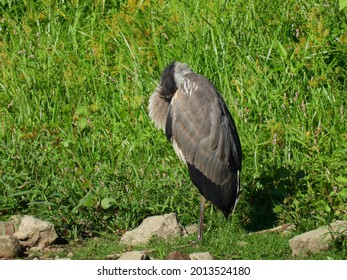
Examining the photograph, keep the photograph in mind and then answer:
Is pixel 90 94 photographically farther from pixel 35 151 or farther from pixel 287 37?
pixel 287 37

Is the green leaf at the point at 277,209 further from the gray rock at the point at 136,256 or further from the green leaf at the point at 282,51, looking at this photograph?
the green leaf at the point at 282,51

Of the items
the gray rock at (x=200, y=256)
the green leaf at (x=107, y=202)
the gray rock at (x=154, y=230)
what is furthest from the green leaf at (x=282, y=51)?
the gray rock at (x=200, y=256)

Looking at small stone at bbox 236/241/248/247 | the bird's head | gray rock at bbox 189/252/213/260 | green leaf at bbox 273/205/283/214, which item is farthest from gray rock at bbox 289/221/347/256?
the bird's head

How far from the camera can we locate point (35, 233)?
6.13m

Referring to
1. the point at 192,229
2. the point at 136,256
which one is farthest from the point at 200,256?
the point at 192,229

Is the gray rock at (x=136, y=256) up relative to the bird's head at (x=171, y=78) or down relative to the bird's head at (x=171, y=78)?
down

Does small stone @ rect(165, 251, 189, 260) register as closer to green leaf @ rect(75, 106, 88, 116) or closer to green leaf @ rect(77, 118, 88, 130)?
green leaf @ rect(77, 118, 88, 130)

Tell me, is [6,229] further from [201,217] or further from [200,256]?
[200,256]

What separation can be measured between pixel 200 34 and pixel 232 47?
0.34 meters

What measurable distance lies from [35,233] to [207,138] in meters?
1.47

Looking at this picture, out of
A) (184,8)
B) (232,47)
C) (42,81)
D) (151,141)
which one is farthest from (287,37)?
(42,81)

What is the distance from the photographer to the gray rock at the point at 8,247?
18.9 ft

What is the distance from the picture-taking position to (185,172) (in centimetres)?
697

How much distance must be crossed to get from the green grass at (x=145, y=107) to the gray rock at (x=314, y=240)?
0.87 feet
